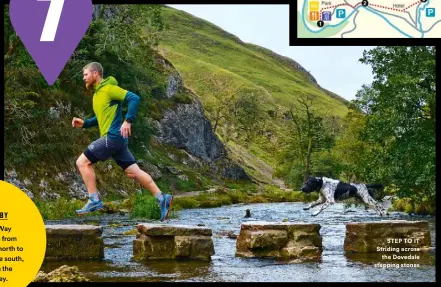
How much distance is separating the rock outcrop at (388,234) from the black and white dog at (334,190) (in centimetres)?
383

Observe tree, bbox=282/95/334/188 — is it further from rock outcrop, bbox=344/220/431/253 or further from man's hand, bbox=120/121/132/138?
man's hand, bbox=120/121/132/138

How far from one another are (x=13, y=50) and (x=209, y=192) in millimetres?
14062

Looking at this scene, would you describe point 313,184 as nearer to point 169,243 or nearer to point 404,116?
point 404,116

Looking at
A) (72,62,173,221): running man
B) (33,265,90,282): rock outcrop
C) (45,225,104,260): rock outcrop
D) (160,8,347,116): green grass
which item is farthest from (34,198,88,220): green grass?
(160,8,347,116): green grass

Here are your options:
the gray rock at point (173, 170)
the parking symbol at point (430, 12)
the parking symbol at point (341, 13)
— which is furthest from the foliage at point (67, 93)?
the parking symbol at point (430, 12)

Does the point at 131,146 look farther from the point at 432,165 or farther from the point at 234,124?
the point at 234,124

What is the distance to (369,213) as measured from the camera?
24812 millimetres

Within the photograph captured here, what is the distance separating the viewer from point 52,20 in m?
9.38

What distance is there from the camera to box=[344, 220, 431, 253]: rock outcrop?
1360 centimetres

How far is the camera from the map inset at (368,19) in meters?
9.96

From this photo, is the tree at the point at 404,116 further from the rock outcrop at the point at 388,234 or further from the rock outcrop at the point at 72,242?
the rock outcrop at the point at 72,242

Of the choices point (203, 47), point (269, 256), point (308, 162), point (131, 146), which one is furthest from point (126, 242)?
point (203, 47)

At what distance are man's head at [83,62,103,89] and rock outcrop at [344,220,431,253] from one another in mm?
7289

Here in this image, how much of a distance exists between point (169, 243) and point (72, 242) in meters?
2.01
